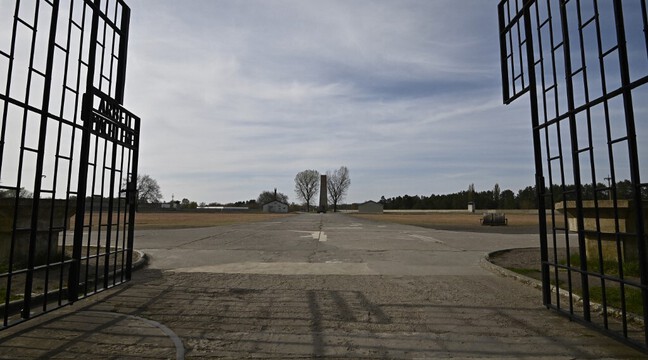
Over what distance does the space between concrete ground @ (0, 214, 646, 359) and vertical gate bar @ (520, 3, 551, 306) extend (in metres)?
0.50

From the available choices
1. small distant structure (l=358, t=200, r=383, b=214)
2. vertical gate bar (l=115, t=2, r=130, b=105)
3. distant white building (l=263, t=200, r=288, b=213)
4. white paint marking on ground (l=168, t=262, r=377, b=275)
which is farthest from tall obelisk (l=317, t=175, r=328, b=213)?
vertical gate bar (l=115, t=2, r=130, b=105)

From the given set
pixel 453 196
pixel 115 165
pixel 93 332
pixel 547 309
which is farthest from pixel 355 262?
pixel 453 196

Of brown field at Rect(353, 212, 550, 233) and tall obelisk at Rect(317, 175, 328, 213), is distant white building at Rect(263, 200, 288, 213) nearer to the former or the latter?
tall obelisk at Rect(317, 175, 328, 213)

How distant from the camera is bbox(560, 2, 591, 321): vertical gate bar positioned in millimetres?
4891

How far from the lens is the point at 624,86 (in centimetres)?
406

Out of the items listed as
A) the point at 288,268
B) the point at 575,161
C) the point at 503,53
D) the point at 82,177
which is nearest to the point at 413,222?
the point at 288,268

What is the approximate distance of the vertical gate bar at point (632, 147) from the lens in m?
3.79

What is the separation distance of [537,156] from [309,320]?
4.09m

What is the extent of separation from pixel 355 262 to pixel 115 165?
6426 millimetres

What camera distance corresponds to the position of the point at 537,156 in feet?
19.2

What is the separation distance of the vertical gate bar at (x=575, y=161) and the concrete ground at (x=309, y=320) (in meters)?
0.50

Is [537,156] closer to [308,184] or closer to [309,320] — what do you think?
[309,320]

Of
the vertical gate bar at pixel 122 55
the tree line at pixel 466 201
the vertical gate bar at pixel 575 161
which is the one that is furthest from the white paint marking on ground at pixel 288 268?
the tree line at pixel 466 201

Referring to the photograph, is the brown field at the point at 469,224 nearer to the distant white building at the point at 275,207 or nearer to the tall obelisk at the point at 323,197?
the tall obelisk at the point at 323,197
